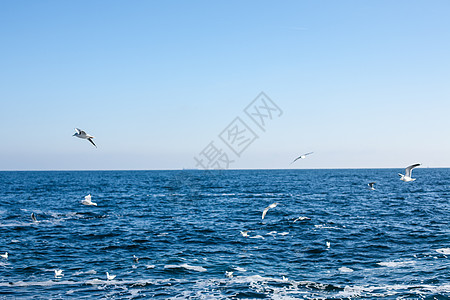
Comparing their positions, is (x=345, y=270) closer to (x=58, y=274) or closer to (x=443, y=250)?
(x=443, y=250)

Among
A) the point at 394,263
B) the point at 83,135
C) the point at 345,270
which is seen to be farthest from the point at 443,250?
the point at 83,135

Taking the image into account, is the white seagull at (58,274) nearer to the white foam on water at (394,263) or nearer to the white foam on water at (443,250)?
the white foam on water at (394,263)

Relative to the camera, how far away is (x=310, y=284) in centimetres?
1781

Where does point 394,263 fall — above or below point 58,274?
above

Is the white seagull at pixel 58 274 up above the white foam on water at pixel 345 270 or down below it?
below

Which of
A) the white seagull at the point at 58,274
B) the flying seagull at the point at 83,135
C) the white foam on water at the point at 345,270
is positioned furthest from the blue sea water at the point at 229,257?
the flying seagull at the point at 83,135

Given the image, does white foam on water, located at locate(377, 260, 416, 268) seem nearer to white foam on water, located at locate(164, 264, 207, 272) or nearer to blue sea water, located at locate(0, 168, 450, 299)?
blue sea water, located at locate(0, 168, 450, 299)

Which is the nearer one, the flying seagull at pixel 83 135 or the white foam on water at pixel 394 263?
the flying seagull at pixel 83 135

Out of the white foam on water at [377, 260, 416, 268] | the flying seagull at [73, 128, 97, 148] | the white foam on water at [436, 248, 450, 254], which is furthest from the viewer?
→ the white foam on water at [436, 248, 450, 254]

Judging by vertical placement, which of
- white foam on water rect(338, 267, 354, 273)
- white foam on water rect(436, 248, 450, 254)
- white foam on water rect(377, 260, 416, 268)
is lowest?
white foam on water rect(338, 267, 354, 273)

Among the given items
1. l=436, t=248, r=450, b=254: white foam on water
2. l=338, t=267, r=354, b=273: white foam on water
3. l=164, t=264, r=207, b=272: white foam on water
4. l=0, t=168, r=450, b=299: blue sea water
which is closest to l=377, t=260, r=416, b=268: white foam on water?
l=0, t=168, r=450, b=299: blue sea water

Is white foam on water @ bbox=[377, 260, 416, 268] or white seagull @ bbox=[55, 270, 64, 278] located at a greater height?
white foam on water @ bbox=[377, 260, 416, 268]

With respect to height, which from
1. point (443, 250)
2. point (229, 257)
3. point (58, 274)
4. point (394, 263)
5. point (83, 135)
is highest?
point (83, 135)

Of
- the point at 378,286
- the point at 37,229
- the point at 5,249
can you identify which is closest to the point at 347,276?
the point at 378,286
